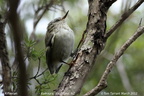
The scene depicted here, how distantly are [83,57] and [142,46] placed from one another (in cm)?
414

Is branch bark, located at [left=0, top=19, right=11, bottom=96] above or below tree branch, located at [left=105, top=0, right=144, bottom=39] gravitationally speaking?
below

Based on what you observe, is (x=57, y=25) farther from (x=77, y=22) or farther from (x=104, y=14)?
(x=77, y=22)

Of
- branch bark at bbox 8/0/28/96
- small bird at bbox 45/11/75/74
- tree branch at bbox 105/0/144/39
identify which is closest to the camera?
branch bark at bbox 8/0/28/96

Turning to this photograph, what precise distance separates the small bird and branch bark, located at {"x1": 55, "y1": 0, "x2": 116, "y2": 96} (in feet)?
3.64

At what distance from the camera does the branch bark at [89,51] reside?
2508 mm

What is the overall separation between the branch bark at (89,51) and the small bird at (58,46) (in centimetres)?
111

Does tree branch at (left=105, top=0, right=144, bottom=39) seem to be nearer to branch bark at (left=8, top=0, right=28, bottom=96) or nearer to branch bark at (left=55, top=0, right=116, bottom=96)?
branch bark at (left=55, top=0, right=116, bottom=96)

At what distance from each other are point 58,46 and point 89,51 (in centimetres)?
135

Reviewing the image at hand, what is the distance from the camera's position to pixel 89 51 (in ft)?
8.89

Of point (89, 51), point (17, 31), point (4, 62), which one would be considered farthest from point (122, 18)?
point (17, 31)

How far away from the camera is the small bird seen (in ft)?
13.0

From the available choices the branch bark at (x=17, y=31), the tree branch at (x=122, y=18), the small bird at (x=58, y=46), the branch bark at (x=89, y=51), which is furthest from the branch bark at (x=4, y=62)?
the small bird at (x=58, y=46)

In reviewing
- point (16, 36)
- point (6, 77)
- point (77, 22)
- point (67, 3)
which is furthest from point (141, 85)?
point (16, 36)

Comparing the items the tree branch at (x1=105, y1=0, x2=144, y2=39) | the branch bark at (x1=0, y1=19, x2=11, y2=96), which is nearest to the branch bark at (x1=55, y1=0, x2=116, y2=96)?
the tree branch at (x1=105, y1=0, x2=144, y2=39)
